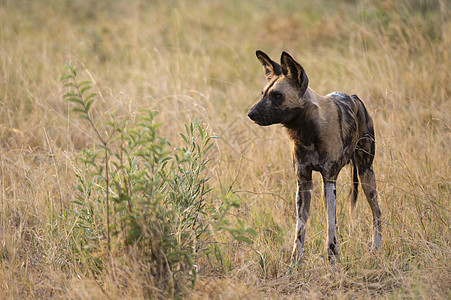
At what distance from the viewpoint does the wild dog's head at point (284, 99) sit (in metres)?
3.55

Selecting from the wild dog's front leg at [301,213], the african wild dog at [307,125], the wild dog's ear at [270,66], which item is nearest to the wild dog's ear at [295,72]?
the african wild dog at [307,125]

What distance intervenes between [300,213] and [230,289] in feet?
3.26

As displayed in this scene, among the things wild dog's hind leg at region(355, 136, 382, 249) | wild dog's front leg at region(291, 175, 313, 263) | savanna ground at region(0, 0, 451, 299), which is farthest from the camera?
wild dog's hind leg at region(355, 136, 382, 249)

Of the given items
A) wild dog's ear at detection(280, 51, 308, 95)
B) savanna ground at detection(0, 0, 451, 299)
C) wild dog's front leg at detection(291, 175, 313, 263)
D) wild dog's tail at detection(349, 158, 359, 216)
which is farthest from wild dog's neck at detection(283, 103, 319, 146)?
wild dog's tail at detection(349, 158, 359, 216)

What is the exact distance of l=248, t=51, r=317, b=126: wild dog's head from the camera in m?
3.55

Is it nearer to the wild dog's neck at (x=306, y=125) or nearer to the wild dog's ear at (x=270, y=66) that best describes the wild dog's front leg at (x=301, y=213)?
the wild dog's neck at (x=306, y=125)

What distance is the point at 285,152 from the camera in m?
5.53

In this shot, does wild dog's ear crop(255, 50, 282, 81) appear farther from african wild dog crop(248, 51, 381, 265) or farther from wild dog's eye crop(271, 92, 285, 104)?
wild dog's eye crop(271, 92, 285, 104)

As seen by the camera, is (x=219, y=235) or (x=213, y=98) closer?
(x=219, y=235)

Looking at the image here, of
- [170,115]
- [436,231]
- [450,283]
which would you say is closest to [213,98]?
[170,115]

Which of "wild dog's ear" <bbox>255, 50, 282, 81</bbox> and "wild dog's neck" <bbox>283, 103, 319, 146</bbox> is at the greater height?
"wild dog's ear" <bbox>255, 50, 282, 81</bbox>

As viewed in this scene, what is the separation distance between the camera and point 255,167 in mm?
5414

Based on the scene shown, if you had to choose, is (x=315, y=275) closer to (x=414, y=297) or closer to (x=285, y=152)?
(x=414, y=297)

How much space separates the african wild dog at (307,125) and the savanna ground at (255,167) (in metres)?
0.29
